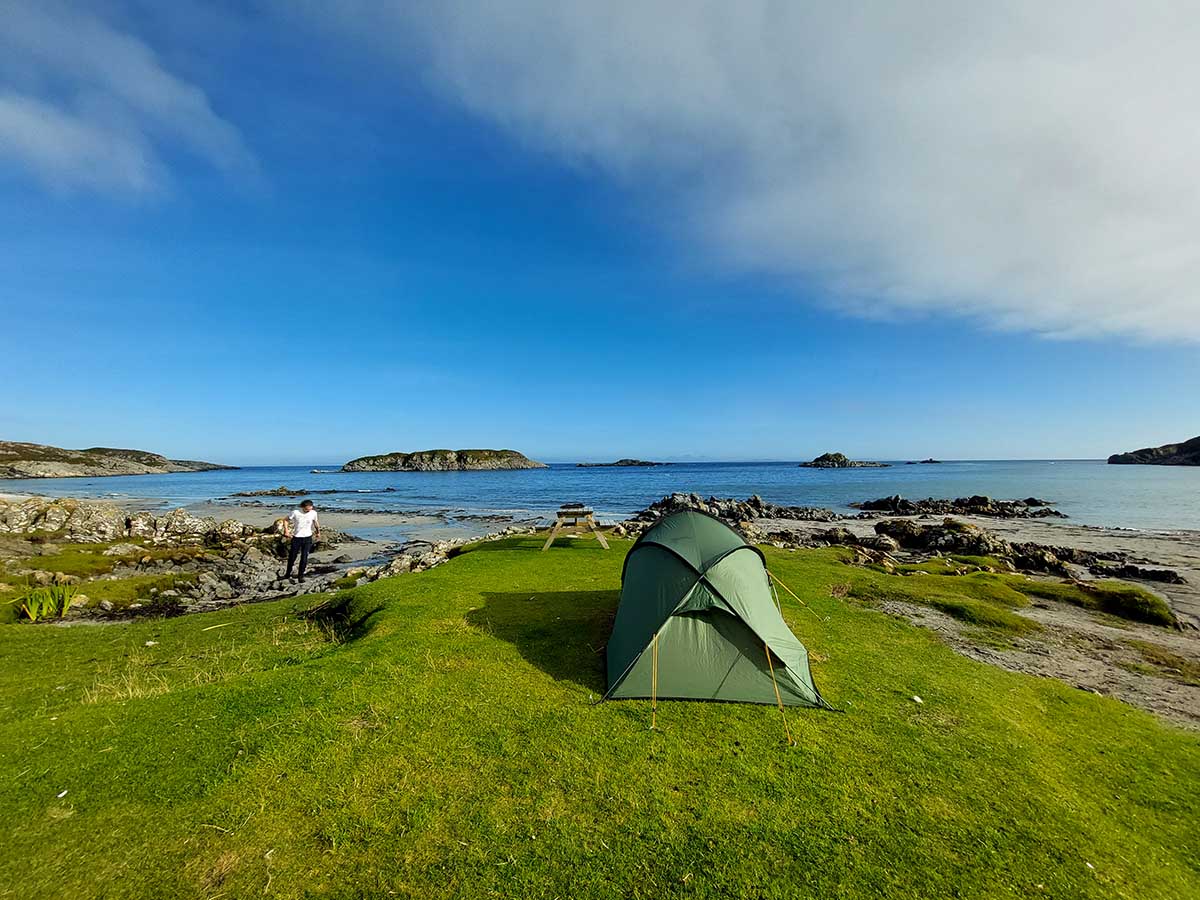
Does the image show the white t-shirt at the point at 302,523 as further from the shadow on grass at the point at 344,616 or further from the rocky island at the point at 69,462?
the rocky island at the point at 69,462

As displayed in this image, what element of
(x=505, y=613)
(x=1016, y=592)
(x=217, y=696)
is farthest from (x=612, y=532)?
(x=217, y=696)

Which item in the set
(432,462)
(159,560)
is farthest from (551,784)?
(432,462)

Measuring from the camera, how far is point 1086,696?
9133 mm

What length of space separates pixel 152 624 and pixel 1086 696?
68.2ft

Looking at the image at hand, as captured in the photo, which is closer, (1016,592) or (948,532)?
(1016,592)

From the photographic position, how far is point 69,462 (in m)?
140

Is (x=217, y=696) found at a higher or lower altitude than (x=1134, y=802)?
higher

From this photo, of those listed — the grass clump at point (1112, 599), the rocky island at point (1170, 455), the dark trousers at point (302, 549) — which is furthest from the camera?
the rocky island at point (1170, 455)

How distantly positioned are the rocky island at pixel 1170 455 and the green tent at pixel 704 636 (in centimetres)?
18317

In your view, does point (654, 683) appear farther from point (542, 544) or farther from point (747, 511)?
point (747, 511)

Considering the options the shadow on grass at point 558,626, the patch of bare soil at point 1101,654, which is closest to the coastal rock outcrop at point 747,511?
the patch of bare soil at point 1101,654

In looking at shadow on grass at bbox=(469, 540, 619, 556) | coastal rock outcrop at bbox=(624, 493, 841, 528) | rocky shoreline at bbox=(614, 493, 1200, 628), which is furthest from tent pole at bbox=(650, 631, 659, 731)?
coastal rock outcrop at bbox=(624, 493, 841, 528)

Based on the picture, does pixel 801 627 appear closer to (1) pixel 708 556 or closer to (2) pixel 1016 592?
(1) pixel 708 556

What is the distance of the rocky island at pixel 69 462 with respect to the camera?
117 m
